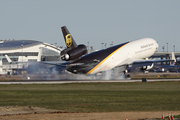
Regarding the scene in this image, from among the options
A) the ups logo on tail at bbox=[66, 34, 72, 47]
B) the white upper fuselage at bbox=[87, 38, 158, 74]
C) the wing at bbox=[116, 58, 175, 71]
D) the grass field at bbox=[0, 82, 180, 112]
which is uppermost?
the ups logo on tail at bbox=[66, 34, 72, 47]

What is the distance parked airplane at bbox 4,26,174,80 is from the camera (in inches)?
2478

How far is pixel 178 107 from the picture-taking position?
28578 millimetres

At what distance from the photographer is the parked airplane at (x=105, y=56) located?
206ft

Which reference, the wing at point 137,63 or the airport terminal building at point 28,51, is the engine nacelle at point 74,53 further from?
the airport terminal building at point 28,51

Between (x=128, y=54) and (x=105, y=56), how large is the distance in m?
7.28

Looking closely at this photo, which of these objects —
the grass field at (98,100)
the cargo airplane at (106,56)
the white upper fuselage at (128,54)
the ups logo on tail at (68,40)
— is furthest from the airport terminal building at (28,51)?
the grass field at (98,100)

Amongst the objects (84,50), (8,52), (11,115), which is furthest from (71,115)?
(8,52)

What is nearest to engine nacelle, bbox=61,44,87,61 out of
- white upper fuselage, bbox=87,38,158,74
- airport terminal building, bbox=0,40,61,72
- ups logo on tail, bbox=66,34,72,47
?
ups logo on tail, bbox=66,34,72,47

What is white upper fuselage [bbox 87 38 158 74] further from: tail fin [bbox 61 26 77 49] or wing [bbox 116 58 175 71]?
tail fin [bbox 61 26 77 49]

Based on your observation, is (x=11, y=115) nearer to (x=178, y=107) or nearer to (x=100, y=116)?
(x=100, y=116)

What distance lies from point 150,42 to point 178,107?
173ft

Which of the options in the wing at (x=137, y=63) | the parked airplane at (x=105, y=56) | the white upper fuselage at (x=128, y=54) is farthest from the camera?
the wing at (x=137, y=63)

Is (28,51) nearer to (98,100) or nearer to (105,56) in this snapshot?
(105,56)

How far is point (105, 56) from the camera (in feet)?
229
